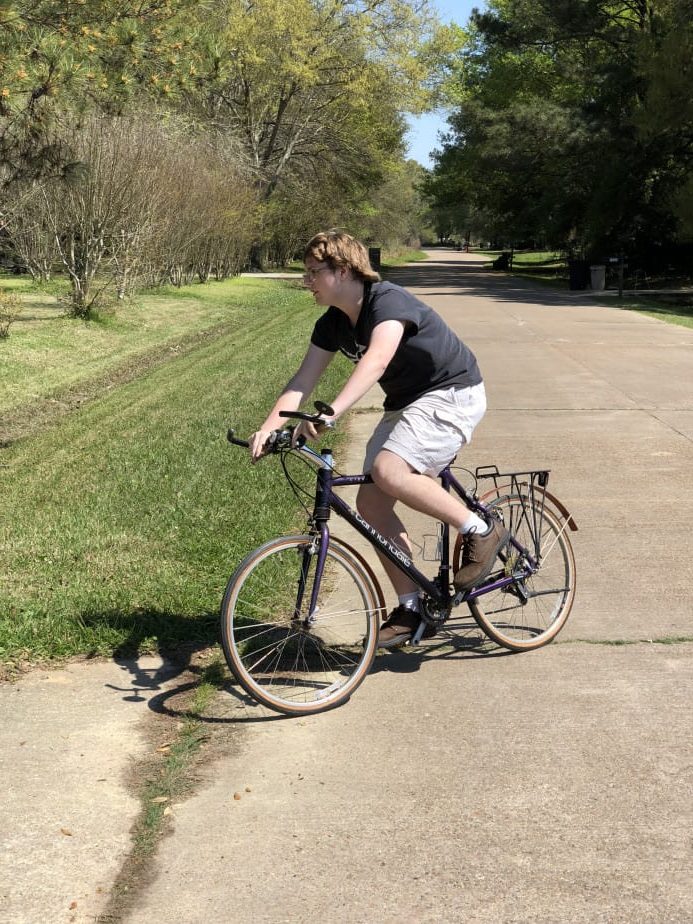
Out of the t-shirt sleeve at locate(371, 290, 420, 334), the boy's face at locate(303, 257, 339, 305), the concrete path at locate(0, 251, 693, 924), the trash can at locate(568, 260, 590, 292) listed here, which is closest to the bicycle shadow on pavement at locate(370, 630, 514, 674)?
the concrete path at locate(0, 251, 693, 924)

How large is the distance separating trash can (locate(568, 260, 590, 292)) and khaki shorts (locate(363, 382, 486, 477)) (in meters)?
34.2

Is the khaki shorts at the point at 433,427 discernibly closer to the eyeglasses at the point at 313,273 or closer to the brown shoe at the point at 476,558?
the brown shoe at the point at 476,558

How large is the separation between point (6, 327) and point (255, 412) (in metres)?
8.56

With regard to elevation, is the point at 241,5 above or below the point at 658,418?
above

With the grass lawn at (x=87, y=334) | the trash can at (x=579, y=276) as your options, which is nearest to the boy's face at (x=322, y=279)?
the grass lawn at (x=87, y=334)

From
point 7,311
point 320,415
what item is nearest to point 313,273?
point 320,415

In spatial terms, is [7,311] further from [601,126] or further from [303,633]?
[601,126]

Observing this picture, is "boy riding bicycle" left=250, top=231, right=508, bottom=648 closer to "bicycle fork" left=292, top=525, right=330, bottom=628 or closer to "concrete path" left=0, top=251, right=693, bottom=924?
"bicycle fork" left=292, top=525, right=330, bottom=628

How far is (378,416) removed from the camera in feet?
38.3

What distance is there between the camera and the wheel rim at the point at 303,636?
14.3ft

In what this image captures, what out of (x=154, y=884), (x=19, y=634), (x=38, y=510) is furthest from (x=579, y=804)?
(x=38, y=510)

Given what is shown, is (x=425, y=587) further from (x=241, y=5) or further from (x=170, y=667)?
(x=241, y=5)

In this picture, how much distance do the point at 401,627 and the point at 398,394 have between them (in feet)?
3.19

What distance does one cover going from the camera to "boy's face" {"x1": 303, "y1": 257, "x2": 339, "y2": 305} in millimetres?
4375
